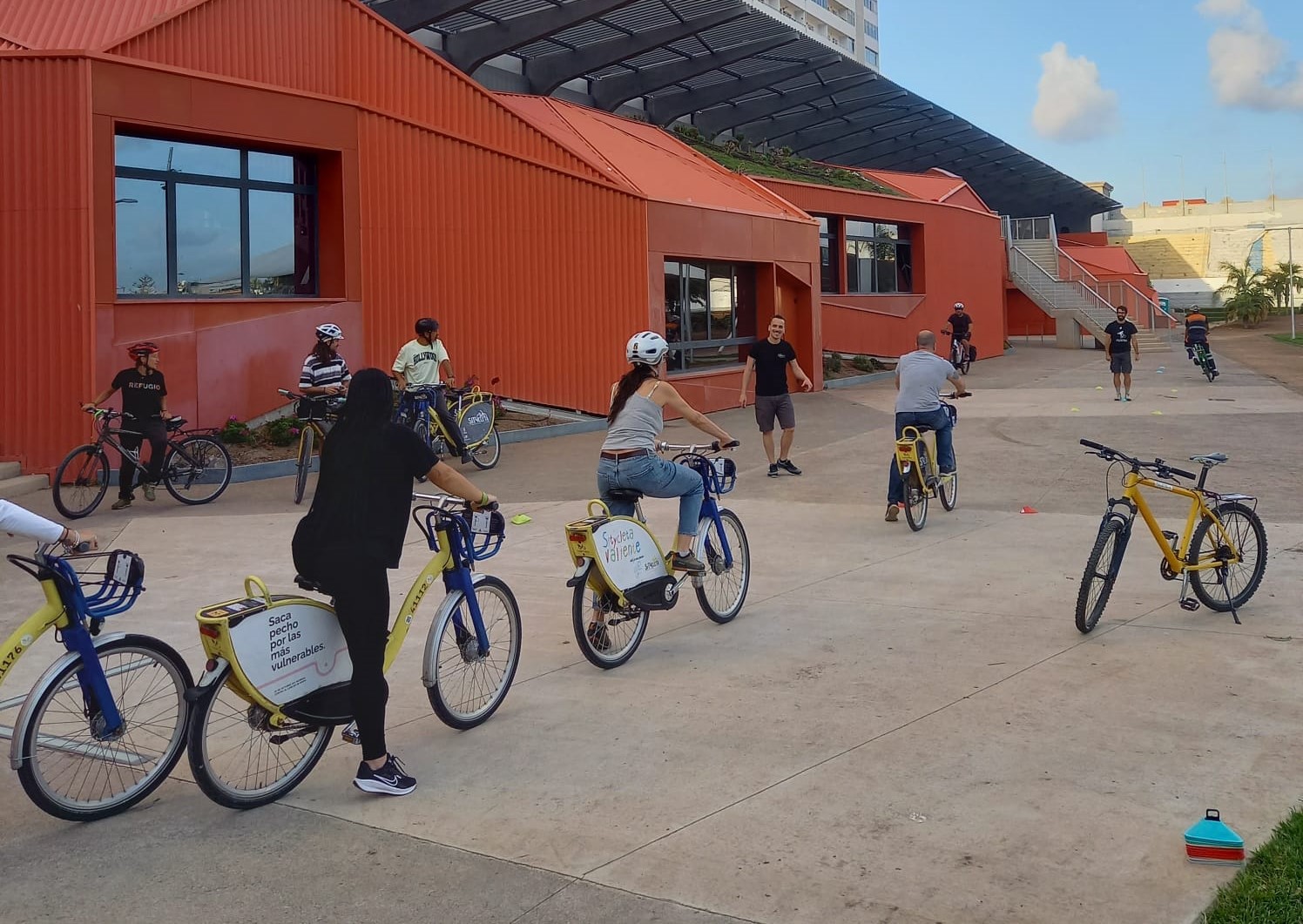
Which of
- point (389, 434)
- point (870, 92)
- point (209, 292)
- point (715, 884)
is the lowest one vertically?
point (715, 884)

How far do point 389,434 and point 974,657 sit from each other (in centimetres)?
347

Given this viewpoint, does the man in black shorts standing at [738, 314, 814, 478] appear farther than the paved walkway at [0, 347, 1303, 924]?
Yes

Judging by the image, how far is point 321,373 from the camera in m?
13.0

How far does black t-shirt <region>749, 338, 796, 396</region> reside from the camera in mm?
14062

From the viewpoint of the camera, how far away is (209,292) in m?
15.2

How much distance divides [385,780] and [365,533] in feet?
3.25

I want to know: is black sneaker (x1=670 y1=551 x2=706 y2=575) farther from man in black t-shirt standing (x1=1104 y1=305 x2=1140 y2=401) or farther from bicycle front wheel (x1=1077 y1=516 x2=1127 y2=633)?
man in black t-shirt standing (x1=1104 y1=305 x2=1140 y2=401)

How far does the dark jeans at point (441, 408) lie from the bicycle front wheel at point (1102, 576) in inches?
345

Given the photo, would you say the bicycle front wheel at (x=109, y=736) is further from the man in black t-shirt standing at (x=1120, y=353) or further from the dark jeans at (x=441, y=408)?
the man in black t-shirt standing at (x=1120, y=353)

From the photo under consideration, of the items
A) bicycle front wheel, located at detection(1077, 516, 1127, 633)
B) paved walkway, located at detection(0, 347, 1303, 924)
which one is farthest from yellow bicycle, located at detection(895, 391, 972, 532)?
bicycle front wheel, located at detection(1077, 516, 1127, 633)

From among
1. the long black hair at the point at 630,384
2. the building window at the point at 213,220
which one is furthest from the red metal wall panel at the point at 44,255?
the long black hair at the point at 630,384

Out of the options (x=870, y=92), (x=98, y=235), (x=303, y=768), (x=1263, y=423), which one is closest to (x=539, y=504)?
(x=98, y=235)

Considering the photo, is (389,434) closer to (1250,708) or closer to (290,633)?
(290,633)

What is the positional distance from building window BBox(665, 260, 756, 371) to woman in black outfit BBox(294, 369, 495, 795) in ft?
51.7
